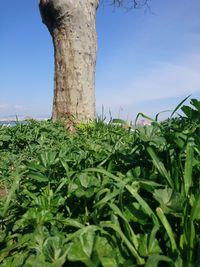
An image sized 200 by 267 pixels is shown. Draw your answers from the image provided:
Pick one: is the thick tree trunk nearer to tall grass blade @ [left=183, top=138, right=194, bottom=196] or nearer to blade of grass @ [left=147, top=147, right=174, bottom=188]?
blade of grass @ [left=147, top=147, right=174, bottom=188]

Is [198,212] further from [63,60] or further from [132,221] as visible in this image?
[63,60]

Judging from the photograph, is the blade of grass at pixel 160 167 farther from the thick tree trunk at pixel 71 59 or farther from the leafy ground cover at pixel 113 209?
the thick tree trunk at pixel 71 59

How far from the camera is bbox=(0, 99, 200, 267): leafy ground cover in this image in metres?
1.29

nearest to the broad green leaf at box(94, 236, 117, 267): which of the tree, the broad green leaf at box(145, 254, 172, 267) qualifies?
the broad green leaf at box(145, 254, 172, 267)

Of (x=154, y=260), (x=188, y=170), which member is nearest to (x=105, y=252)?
(x=154, y=260)

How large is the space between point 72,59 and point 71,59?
0.02 metres

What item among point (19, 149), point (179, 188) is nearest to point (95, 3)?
point (19, 149)

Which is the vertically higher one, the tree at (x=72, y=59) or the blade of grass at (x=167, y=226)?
the tree at (x=72, y=59)

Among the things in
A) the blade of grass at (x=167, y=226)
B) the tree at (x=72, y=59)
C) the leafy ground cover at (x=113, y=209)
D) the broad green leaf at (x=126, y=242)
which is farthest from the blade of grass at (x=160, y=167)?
the tree at (x=72, y=59)

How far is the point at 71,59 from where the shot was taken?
7.80m

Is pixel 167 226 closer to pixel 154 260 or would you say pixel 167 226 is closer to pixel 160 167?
pixel 154 260

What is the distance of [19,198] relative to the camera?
6.30 feet

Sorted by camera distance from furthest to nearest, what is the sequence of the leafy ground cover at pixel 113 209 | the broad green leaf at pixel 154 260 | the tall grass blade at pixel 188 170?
1. the tall grass blade at pixel 188 170
2. the leafy ground cover at pixel 113 209
3. the broad green leaf at pixel 154 260

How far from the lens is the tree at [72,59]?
305 inches
